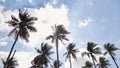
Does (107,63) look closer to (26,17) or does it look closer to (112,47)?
(112,47)

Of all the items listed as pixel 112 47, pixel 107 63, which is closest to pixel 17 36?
pixel 112 47

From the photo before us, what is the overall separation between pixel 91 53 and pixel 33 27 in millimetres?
28106

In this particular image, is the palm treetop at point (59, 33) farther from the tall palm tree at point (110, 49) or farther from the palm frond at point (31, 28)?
the tall palm tree at point (110, 49)

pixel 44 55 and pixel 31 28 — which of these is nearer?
pixel 31 28

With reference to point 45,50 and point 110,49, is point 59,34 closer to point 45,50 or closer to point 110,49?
point 45,50

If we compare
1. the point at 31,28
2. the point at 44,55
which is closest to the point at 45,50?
the point at 44,55

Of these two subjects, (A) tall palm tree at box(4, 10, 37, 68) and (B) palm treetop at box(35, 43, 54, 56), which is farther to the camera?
(B) palm treetop at box(35, 43, 54, 56)

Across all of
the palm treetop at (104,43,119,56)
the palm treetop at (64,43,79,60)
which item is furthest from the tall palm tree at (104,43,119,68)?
the palm treetop at (64,43,79,60)

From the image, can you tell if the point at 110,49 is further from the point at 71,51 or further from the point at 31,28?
the point at 31,28

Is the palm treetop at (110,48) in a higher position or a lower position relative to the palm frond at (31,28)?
higher

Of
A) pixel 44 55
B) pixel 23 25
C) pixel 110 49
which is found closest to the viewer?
pixel 23 25

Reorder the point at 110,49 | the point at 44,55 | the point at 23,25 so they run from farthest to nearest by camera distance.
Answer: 1. the point at 110,49
2. the point at 44,55
3. the point at 23,25

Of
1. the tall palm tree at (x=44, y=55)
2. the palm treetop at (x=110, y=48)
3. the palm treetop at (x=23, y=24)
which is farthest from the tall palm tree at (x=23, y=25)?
the palm treetop at (x=110, y=48)

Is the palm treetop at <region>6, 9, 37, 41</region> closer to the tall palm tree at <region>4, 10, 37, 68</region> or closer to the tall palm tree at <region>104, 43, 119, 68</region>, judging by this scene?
the tall palm tree at <region>4, 10, 37, 68</region>
